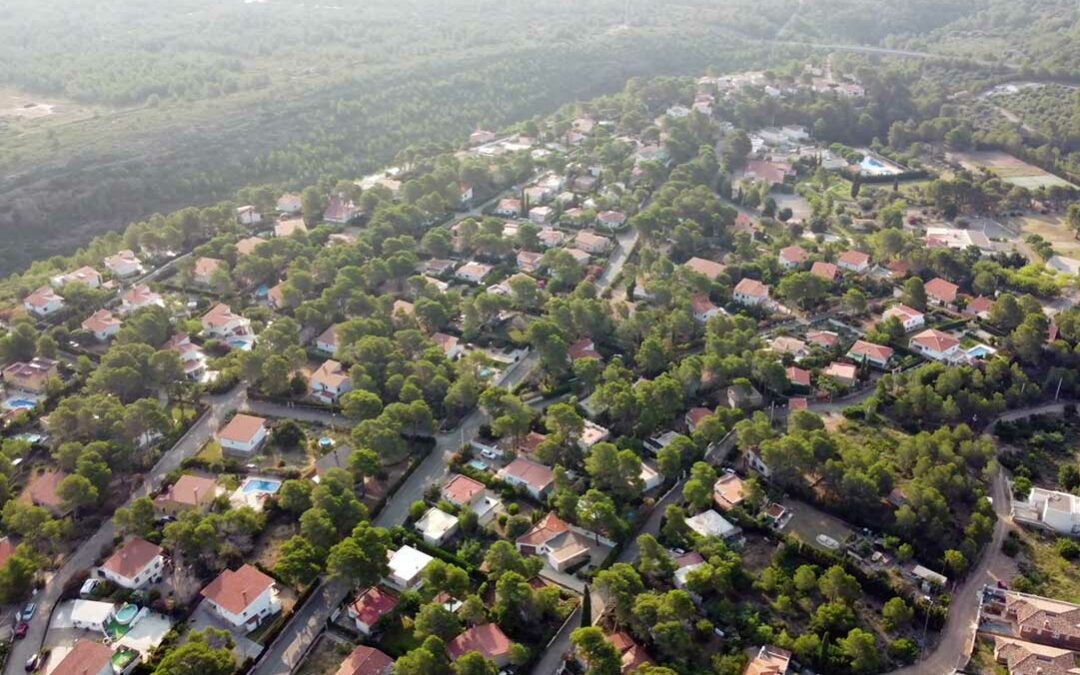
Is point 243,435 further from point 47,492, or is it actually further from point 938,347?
point 938,347

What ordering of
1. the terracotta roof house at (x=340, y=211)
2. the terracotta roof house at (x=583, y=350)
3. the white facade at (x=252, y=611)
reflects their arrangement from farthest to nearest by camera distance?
the terracotta roof house at (x=340, y=211) < the terracotta roof house at (x=583, y=350) < the white facade at (x=252, y=611)

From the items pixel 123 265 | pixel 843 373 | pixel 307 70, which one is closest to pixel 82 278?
pixel 123 265

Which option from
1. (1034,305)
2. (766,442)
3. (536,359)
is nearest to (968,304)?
(1034,305)

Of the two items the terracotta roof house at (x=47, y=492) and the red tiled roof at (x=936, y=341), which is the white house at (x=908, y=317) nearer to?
the red tiled roof at (x=936, y=341)

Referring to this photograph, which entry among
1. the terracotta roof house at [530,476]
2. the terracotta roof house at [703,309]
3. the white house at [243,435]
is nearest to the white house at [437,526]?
the terracotta roof house at [530,476]

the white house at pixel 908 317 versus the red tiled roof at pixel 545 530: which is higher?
the white house at pixel 908 317
